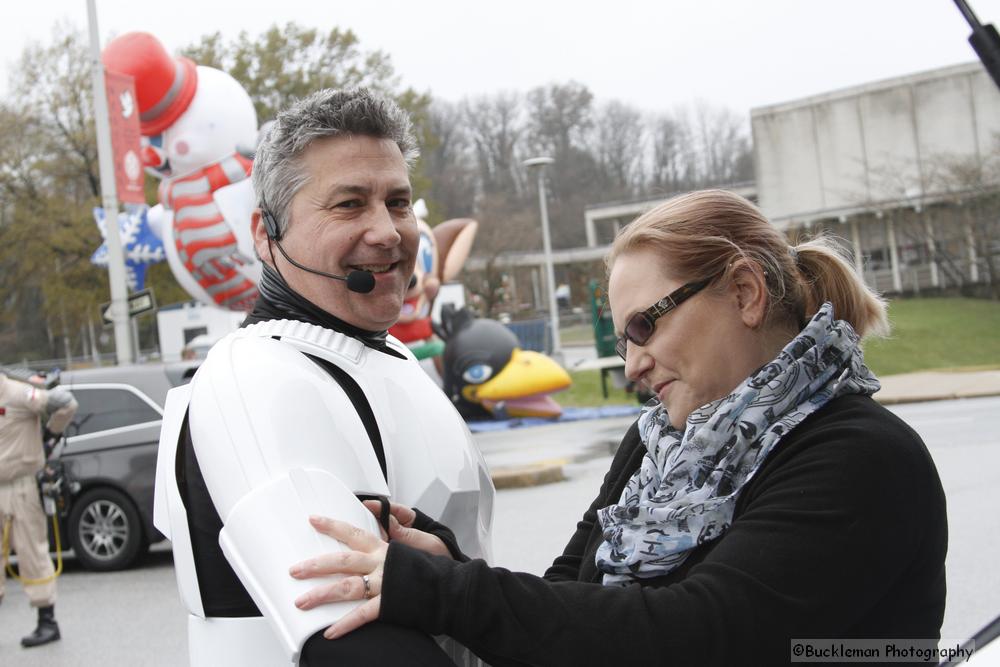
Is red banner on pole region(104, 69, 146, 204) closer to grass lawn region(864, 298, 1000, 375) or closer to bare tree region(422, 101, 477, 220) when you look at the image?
grass lawn region(864, 298, 1000, 375)

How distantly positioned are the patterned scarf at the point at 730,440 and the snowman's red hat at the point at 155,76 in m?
12.3

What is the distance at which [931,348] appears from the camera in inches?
912

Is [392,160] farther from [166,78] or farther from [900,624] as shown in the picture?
[166,78]

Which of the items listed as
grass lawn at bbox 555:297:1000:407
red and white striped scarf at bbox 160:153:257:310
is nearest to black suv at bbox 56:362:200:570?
red and white striped scarf at bbox 160:153:257:310

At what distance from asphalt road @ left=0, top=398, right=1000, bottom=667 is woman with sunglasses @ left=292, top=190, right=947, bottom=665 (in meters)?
3.23

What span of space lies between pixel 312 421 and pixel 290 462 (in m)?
0.09

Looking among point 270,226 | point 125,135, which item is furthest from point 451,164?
point 270,226

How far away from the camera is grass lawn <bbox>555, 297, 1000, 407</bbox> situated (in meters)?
20.7

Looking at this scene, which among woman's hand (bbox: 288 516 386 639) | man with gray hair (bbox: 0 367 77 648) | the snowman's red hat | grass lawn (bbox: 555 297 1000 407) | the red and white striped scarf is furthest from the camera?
grass lawn (bbox: 555 297 1000 407)

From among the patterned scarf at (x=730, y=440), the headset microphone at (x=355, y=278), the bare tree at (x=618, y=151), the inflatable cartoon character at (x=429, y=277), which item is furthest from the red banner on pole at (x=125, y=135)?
the bare tree at (x=618, y=151)

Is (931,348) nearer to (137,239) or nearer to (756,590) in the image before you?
(137,239)

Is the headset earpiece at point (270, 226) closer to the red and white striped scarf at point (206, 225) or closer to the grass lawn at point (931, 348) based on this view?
the red and white striped scarf at point (206, 225)

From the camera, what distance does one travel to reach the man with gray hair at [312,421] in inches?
58.7

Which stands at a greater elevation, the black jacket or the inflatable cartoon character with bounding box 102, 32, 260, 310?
the inflatable cartoon character with bounding box 102, 32, 260, 310
